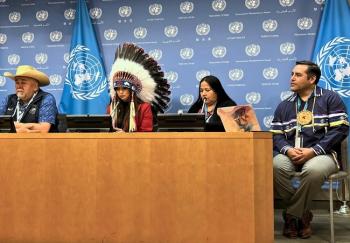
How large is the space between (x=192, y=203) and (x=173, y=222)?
5.7 inches

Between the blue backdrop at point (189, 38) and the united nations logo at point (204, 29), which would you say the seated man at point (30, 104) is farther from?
the united nations logo at point (204, 29)

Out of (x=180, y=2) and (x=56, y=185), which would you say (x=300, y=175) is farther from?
(x=180, y=2)

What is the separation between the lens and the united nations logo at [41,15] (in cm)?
436

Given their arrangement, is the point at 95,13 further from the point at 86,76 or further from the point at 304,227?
the point at 304,227

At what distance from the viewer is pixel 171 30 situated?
13.4ft

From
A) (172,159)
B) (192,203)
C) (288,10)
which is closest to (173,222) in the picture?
(192,203)

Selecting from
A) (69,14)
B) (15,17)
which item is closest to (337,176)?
(69,14)

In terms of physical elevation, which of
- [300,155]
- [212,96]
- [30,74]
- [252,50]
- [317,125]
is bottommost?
[300,155]

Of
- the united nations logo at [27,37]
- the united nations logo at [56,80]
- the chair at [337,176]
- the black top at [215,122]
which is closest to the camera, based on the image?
the chair at [337,176]

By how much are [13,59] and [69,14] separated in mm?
748

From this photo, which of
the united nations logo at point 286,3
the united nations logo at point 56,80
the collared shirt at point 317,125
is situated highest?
the united nations logo at point 286,3

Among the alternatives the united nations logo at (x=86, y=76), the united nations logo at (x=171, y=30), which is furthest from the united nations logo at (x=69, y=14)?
the united nations logo at (x=171, y=30)

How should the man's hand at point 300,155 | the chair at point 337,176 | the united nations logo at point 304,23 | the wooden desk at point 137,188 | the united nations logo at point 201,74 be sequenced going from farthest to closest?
the united nations logo at point 201,74, the united nations logo at point 304,23, the man's hand at point 300,155, the chair at point 337,176, the wooden desk at point 137,188

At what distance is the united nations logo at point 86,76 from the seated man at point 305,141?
1.78m
